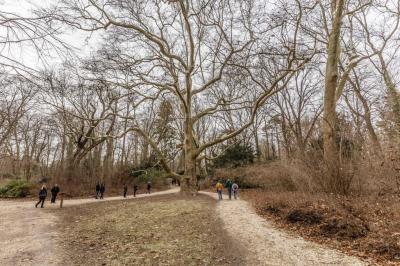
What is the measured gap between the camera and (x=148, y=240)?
24.1 feet

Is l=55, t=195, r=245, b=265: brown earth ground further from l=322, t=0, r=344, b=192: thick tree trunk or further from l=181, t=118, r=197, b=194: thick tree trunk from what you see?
l=181, t=118, r=197, b=194: thick tree trunk

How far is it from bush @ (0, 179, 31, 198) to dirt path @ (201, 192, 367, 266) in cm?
1906

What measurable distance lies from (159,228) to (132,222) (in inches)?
60.4

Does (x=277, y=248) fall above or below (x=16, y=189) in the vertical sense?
below

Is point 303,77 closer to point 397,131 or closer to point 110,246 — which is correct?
point 397,131

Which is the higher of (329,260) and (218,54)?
(218,54)

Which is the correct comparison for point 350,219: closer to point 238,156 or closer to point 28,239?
point 28,239

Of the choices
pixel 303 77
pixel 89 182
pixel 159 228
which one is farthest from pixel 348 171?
pixel 89 182

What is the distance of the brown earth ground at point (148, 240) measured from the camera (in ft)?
19.9

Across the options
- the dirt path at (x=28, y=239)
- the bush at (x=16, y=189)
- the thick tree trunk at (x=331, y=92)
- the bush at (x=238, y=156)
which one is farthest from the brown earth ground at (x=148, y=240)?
the bush at (x=238, y=156)

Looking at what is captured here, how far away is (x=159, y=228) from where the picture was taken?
28.3 ft

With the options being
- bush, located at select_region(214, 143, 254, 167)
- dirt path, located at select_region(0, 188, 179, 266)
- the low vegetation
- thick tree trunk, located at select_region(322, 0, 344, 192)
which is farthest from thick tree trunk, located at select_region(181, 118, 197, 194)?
bush, located at select_region(214, 143, 254, 167)

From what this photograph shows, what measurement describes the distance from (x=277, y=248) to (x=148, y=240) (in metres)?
3.73

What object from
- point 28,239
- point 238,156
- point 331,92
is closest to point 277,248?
point 28,239
